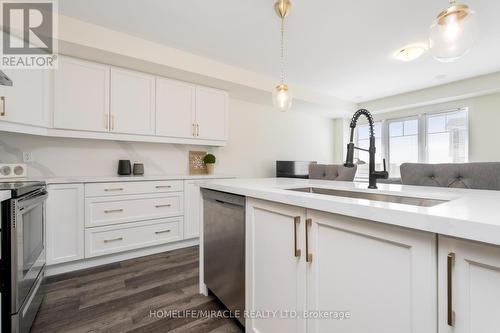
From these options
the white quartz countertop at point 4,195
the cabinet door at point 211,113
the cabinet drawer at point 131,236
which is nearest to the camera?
the white quartz countertop at point 4,195

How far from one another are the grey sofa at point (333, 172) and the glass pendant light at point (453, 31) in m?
1.07

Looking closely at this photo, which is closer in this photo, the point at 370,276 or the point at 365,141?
the point at 370,276

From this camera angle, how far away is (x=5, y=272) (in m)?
1.21

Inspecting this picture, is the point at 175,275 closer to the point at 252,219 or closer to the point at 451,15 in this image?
the point at 252,219

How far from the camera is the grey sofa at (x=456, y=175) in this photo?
4.36ft

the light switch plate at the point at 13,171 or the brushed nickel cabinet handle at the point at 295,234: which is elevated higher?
the light switch plate at the point at 13,171

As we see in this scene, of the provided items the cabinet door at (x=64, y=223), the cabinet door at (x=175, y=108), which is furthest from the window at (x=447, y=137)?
the cabinet door at (x=64, y=223)

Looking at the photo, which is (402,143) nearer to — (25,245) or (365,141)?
(365,141)

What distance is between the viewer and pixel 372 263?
755 mm

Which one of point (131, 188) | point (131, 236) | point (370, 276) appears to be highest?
point (131, 188)

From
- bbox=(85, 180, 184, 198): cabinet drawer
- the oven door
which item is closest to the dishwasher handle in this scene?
the oven door

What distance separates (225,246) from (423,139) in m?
5.10
